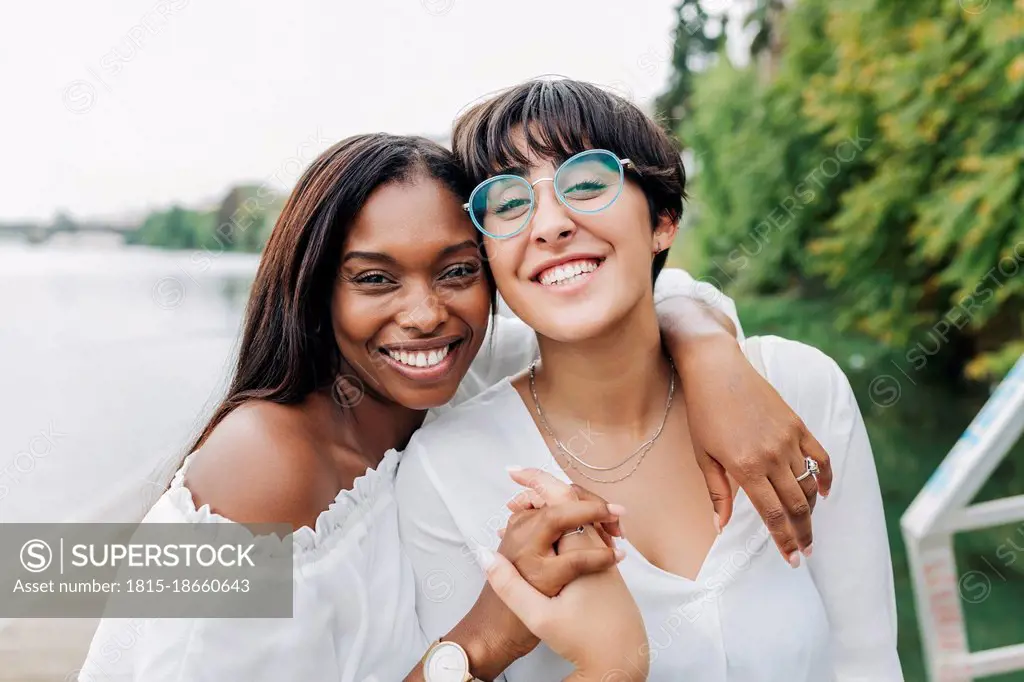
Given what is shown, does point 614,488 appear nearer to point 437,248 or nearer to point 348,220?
point 437,248

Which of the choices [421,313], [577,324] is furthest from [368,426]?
[577,324]

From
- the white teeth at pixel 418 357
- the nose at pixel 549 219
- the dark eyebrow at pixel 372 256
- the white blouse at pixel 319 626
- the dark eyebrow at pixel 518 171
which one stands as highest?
the dark eyebrow at pixel 518 171

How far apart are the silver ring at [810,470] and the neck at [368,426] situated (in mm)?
889

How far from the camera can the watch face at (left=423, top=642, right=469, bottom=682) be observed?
1580 mm

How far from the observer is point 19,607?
14.1 ft

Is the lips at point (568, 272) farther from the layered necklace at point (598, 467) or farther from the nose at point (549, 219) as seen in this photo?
the layered necklace at point (598, 467)

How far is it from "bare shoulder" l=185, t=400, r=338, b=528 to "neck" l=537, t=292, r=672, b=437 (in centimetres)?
52

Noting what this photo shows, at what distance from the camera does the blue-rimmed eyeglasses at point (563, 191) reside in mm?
1718

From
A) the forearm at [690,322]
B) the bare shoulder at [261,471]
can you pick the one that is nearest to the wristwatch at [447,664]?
the bare shoulder at [261,471]

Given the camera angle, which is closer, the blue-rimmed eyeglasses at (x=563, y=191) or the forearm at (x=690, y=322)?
the blue-rimmed eyeglasses at (x=563, y=191)

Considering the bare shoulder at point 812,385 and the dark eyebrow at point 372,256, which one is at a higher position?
the dark eyebrow at point 372,256

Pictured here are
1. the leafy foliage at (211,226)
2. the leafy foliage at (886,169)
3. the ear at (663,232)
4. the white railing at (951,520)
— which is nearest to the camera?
the white railing at (951,520)

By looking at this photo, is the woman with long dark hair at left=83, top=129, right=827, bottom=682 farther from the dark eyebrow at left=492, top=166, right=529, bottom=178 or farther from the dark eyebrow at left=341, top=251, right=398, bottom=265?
the dark eyebrow at left=492, top=166, right=529, bottom=178

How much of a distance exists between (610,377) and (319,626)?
76 cm
